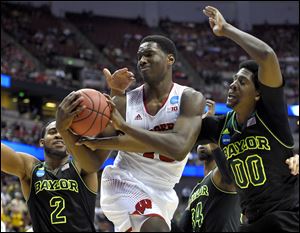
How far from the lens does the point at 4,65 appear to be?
2453 centimetres

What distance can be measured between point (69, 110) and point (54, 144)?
1.36 m

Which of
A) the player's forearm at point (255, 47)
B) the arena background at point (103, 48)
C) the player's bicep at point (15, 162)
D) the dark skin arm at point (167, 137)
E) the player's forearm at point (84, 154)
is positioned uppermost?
the player's forearm at point (255, 47)

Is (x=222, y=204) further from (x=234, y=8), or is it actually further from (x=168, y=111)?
(x=234, y=8)

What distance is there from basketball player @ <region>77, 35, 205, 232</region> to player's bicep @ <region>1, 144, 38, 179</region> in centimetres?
80

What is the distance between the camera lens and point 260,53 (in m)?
4.13

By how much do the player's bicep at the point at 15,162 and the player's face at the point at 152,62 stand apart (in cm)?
133

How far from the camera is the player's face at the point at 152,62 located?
4484 millimetres

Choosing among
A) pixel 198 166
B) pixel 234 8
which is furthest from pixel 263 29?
pixel 198 166

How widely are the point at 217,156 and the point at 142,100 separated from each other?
0.95 meters

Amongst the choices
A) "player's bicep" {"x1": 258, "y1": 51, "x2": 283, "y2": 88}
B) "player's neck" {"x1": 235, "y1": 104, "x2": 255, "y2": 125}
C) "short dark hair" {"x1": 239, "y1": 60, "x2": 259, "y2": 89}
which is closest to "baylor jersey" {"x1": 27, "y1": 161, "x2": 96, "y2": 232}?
"player's neck" {"x1": 235, "y1": 104, "x2": 255, "y2": 125}

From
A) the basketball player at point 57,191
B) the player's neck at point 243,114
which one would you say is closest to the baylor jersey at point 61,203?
the basketball player at point 57,191

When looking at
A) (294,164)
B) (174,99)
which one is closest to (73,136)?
(174,99)

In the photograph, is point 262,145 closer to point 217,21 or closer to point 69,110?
point 217,21

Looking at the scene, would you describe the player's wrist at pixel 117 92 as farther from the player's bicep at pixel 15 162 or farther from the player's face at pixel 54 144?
the player's bicep at pixel 15 162
